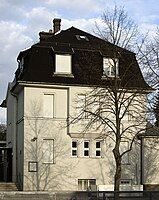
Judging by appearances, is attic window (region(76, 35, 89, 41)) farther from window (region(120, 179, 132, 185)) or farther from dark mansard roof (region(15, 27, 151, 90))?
window (region(120, 179, 132, 185))

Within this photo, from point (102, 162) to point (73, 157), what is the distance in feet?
8.79

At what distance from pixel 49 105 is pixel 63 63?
383cm

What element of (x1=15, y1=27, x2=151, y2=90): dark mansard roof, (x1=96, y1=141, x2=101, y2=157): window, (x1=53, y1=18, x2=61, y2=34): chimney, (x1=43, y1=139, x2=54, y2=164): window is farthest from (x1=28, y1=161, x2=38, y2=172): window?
(x1=53, y1=18, x2=61, y2=34): chimney

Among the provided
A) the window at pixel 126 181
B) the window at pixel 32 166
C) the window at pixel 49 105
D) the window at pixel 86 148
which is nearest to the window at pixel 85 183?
the window at pixel 86 148

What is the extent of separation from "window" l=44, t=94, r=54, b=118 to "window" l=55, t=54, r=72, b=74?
2.32 metres

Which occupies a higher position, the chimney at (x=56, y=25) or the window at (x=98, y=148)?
the chimney at (x=56, y=25)

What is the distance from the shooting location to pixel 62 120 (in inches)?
1708

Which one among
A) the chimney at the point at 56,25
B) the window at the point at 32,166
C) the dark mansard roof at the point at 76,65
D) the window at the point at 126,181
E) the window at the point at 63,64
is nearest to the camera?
the dark mansard roof at the point at 76,65

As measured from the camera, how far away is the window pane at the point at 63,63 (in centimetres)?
4353

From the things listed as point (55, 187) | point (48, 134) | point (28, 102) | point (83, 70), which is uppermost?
point (83, 70)

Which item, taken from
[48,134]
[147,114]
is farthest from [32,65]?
[147,114]

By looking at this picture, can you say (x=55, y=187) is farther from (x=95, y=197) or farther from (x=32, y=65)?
(x=95, y=197)

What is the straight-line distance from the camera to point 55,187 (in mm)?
42688

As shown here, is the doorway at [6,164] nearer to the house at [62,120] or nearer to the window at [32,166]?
the house at [62,120]
